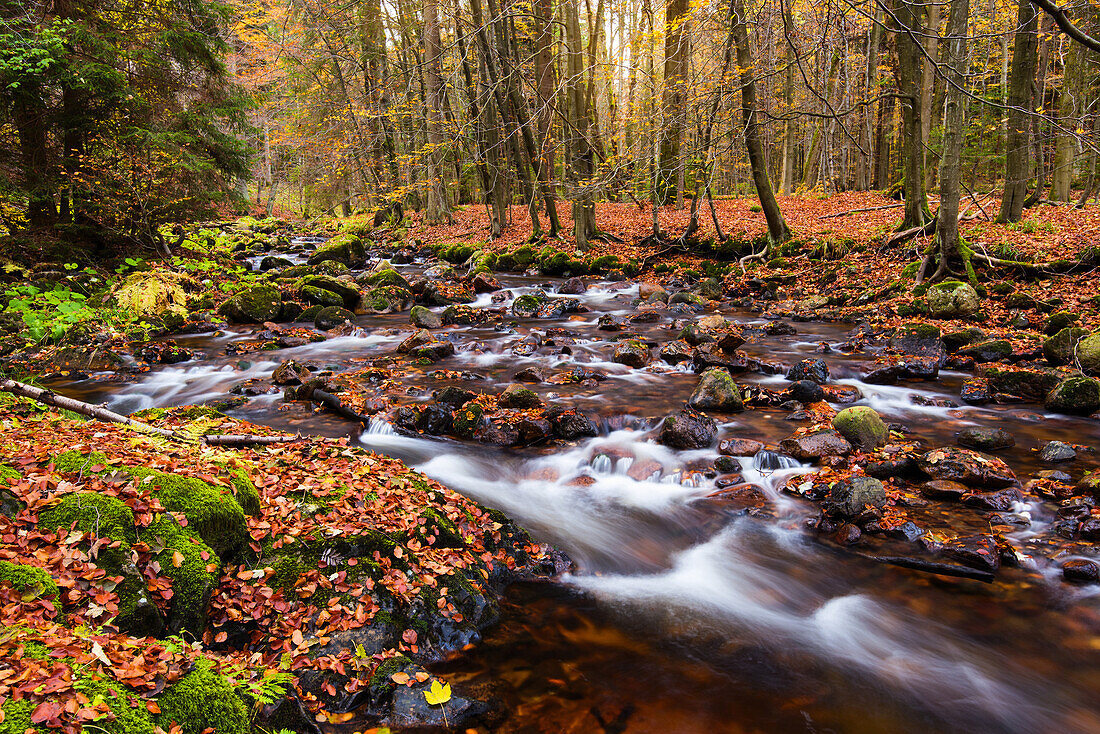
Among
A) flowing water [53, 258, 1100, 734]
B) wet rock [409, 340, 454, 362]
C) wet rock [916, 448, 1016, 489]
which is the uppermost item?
wet rock [409, 340, 454, 362]

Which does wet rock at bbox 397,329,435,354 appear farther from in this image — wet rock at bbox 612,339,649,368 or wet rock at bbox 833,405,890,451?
wet rock at bbox 833,405,890,451

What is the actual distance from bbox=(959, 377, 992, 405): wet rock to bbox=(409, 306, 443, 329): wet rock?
9.84 metres

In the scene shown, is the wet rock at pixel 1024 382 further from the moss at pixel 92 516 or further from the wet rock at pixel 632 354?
the moss at pixel 92 516

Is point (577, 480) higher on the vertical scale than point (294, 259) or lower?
lower

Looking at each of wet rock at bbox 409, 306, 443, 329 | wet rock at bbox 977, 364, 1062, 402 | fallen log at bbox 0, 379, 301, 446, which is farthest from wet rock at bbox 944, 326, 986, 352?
fallen log at bbox 0, 379, 301, 446

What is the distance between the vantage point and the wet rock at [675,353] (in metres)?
10.1

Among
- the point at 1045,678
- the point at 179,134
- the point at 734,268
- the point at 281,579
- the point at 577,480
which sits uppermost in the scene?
the point at 179,134

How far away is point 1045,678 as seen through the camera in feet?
12.3

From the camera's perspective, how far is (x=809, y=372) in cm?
899

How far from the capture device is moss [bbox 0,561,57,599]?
7.95 feet

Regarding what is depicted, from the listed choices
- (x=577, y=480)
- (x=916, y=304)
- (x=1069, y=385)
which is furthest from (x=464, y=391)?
(x=916, y=304)

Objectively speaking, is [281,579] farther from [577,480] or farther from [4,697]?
[577,480]

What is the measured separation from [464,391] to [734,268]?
10.7 metres

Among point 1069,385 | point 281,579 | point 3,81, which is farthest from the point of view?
point 3,81
